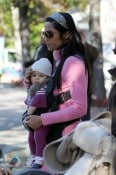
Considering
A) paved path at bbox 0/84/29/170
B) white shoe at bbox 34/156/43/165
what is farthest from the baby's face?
paved path at bbox 0/84/29/170

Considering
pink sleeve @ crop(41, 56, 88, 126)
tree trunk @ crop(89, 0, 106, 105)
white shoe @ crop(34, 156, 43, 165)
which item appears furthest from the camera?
tree trunk @ crop(89, 0, 106, 105)

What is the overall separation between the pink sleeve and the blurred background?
33.1 ft

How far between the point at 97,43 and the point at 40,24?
28.3m

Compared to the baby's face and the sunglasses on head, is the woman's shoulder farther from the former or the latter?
the baby's face

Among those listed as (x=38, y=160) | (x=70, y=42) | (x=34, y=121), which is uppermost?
(x=70, y=42)

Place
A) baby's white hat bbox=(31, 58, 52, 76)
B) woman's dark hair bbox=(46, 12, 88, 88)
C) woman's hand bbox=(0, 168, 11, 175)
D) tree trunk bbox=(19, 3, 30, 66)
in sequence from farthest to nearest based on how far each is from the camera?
tree trunk bbox=(19, 3, 30, 66) → baby's white hat bbox=(31, 58, 52, 76) → woman's dark hair bbox=(46, 12, 88, 88) → woman's hand bbox=(0, 168, 11, 175)

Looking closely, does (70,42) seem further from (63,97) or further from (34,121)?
(34,121)

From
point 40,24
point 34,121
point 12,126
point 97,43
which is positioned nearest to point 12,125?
point 12,126

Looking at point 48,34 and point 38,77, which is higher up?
point 48,34

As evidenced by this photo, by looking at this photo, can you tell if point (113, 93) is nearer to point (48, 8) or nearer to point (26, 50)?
point (26, 50)

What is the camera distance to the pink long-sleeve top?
157 inches

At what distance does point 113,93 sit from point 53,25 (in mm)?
1194

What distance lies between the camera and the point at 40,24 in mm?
44219

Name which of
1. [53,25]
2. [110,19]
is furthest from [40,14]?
[53,25]
